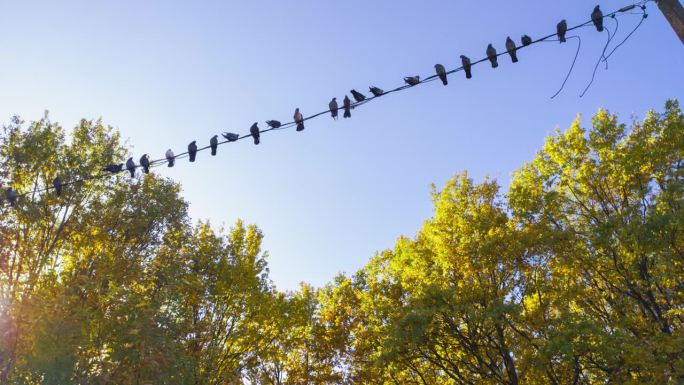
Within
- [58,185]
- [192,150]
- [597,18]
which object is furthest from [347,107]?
[58,185]

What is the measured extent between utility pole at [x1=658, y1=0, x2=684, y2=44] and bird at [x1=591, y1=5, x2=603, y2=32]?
3.20 feet

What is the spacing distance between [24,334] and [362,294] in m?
12.6

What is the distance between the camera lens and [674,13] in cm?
564

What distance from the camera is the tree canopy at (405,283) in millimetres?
13375

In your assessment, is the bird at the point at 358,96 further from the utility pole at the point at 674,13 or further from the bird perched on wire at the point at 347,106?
the utility pole at the point at 674,13

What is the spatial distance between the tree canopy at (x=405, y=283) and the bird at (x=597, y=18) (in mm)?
8529

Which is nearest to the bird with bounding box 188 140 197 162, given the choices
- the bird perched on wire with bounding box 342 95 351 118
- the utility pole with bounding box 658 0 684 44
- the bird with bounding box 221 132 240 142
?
the bird with bounding box 221 132 240 142

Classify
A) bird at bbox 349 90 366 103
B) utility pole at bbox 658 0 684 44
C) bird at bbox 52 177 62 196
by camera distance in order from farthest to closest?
1. bird at bbox 52 177 62 196
2. bird at bbox 349 90 366 103
3. utility pole at bbox 658 0 684 44

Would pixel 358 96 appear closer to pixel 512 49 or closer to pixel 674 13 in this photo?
pixel 512 49

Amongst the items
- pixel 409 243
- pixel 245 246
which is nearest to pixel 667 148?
pixel 409 243

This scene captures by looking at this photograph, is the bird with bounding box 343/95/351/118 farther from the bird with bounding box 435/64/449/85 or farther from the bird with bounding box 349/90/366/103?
the bird with bounding box 435/64/449/85

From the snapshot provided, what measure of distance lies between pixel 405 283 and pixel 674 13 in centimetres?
1379

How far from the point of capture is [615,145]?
16953 mm

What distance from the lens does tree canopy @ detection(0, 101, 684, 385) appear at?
43.9 feet
